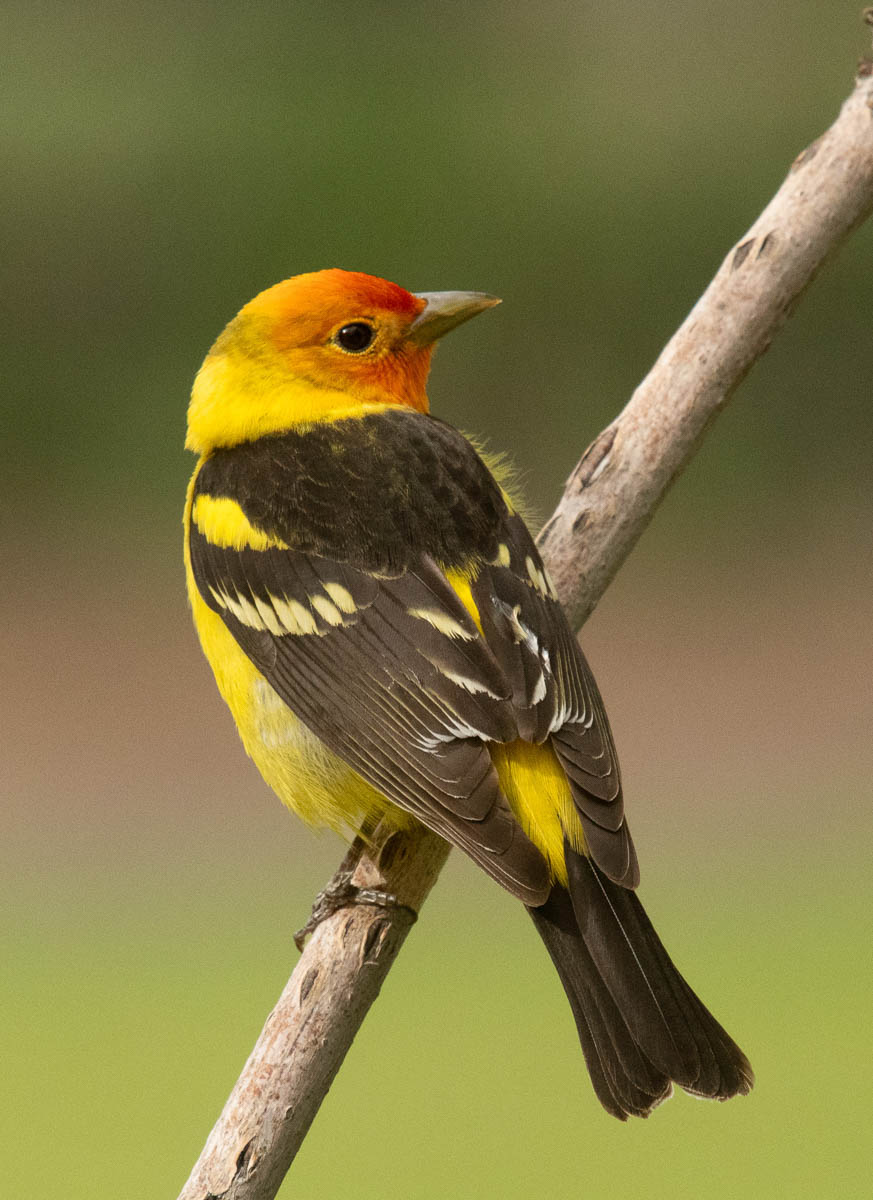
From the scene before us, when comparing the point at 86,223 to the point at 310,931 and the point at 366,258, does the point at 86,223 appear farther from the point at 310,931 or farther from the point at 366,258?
the point at 310,931

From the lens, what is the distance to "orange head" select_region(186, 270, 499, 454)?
3582 mm

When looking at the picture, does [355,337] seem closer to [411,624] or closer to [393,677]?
[411,624]

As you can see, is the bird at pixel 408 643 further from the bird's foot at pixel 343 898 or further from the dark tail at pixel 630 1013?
the bird's foot at pixel 343 898

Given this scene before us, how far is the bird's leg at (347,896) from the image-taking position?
9.94 feet

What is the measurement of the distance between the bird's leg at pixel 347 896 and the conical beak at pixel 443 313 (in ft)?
3.96

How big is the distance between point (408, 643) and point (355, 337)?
34.3 inches

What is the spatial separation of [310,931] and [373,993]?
14.0 inches

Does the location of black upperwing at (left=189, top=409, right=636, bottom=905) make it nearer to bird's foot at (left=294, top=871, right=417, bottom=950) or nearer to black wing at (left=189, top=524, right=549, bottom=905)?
black wing at (left=189, top=524, right=549, bottom=905)

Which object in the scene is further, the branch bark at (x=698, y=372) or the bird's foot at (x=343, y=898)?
the branch bark at (x=698, y=372)

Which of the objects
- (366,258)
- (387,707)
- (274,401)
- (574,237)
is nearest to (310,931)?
(387,707)

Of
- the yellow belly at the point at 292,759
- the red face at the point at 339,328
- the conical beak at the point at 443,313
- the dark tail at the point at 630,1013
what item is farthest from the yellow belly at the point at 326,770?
the conical beak at the point at 443,313

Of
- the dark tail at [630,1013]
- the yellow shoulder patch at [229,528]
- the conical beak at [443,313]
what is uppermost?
the conical beak at [443,313]

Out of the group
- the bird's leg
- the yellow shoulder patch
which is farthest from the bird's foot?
the yellow shoulder patch

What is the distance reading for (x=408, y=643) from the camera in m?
3.13
